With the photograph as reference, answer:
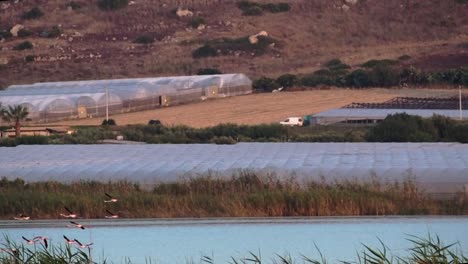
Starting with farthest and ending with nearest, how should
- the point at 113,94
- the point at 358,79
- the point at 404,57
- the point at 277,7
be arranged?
the point at 277,7 → the point at 404,57 → the point at 358,79 → the point at 113,94

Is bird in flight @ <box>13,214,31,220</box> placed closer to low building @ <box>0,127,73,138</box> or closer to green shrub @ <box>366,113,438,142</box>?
green shrub @ <box>366,113,438,142</box>

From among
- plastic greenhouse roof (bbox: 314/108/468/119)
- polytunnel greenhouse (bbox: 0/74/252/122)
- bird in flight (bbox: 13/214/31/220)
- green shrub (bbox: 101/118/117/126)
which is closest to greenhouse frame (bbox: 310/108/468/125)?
plastic greenhouse roof (bbox: 314/108/468/119)

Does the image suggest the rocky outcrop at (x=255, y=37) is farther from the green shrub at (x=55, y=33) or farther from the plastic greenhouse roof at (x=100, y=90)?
the plastic greenhouse roof at (x=100, y=90)

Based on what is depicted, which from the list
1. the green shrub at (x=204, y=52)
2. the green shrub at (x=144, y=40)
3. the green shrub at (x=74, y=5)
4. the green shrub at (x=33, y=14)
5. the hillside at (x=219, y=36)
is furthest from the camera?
the green shrub at (x=74, y=5)

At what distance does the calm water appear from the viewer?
52.3ft

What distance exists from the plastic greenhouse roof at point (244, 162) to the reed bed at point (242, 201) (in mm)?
938

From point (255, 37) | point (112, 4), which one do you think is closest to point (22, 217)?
point (255, 37)

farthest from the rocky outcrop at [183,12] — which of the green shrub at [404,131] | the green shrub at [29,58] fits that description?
the green shrub at [404,131]

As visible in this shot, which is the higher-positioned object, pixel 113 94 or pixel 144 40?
pixel 144 40

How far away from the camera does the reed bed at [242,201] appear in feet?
68.6

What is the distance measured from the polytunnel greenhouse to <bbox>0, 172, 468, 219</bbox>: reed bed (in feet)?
101

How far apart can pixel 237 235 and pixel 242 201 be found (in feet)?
10.5

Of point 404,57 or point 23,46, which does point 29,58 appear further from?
point 404,57

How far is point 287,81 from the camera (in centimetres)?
6375
